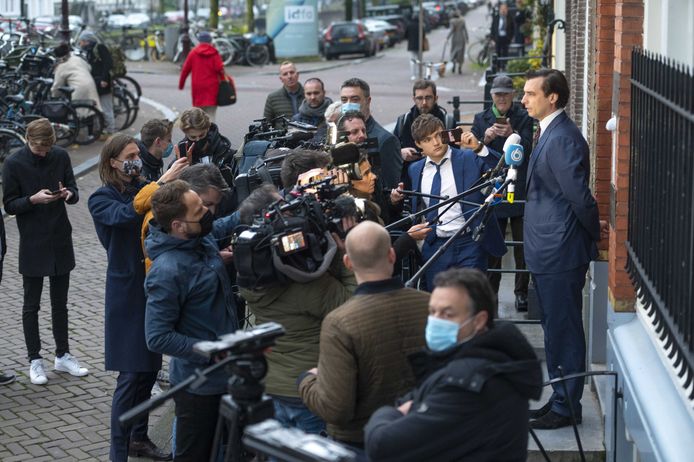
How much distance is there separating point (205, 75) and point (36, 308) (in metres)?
9.67

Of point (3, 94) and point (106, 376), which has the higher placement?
point (3, 94)

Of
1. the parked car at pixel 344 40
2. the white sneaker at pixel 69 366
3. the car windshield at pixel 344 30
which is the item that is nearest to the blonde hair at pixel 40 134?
the white sneaker at pixel 69 366

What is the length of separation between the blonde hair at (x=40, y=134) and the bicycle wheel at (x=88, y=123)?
10640mm

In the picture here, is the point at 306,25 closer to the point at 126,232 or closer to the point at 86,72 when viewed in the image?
Answer: the point at 86,72

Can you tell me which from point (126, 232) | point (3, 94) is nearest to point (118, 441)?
point (126, 232)

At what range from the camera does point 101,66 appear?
19.7m

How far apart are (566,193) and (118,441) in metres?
2.81

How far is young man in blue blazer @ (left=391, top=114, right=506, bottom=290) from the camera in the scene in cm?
737

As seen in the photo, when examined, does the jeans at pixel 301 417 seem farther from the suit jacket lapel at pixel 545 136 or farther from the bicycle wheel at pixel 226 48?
the bicycle wheel at pixel 226 48

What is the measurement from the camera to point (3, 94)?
703 inches

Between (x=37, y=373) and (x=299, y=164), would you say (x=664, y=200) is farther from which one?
(x=37, y=373)

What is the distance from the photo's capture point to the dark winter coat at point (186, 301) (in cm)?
549

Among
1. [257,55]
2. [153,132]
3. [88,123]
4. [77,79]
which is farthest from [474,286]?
[257,55]

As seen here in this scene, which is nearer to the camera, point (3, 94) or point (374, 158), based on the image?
point (374, 158)
